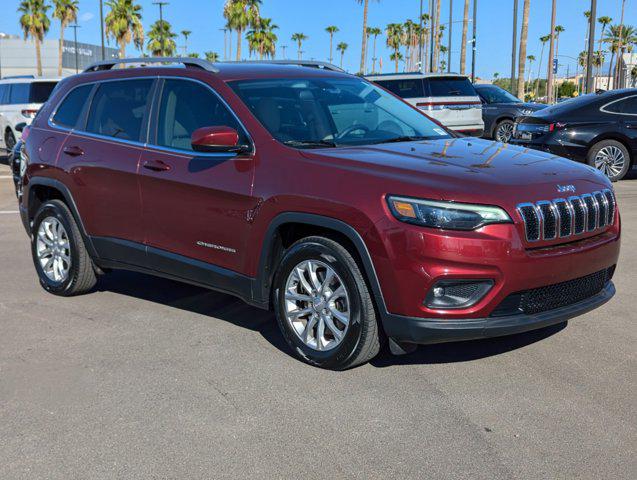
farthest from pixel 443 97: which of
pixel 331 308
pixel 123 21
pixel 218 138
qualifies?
pixel 123 21

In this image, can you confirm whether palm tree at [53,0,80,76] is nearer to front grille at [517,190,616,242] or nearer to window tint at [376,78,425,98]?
window tint at [376,78,425,98]

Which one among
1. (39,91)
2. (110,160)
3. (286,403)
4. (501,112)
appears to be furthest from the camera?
(501,112)

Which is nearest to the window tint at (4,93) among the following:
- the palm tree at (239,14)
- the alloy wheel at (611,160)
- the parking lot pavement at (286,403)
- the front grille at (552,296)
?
the alloy wheel at (611,160)

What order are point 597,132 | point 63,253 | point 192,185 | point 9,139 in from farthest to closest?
1. point 9,139
2. point 597,132
3. point 63,253
4. point 192,185

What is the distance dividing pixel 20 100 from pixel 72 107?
13.5 m

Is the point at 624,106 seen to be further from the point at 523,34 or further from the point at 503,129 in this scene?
the point at 523,34

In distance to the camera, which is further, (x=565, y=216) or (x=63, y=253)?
(x=63, y=253)

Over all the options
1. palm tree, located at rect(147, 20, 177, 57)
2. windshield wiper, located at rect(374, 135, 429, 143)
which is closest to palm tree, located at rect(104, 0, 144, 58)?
palm tree, located at rect(147, 20, 177, 57)


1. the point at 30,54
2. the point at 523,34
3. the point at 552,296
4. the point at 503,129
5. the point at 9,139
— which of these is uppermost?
the point at 30,54

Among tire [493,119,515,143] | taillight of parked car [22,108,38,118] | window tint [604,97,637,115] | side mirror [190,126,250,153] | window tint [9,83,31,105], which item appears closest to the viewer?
side mirror [190,126,250,153]

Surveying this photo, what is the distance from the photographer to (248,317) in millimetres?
5668

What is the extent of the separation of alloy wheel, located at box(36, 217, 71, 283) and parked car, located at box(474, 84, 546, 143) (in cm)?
1562

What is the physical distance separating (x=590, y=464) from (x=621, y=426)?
0.46 meters

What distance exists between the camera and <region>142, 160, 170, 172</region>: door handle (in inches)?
205
